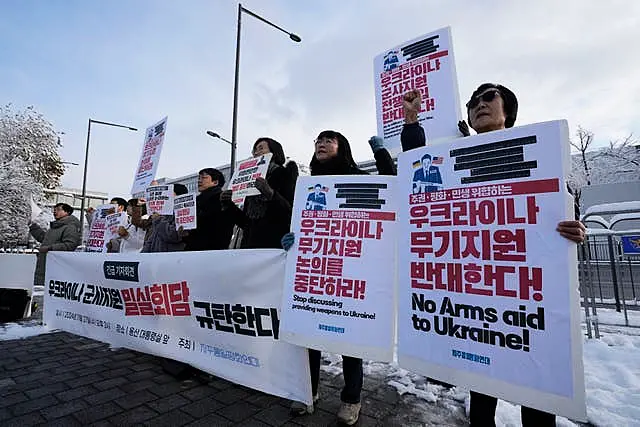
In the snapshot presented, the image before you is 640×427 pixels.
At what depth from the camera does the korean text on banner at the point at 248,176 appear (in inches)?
122

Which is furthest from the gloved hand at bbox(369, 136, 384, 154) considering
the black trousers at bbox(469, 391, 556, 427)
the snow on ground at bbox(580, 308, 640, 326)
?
the snow on ground at bbox(580, 308, 640, 326)

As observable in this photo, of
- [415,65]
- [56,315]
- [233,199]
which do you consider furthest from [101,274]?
[415,65]

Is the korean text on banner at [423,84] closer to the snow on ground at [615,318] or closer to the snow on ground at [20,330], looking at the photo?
the snow on ground at [615,318]

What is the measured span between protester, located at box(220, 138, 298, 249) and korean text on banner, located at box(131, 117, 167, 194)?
2236 mm

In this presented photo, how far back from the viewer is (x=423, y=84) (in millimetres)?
3207

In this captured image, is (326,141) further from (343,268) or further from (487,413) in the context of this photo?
(487,413)

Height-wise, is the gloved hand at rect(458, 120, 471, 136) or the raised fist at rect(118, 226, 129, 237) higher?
the gloved hand at rect(458, 120, 471, 136)

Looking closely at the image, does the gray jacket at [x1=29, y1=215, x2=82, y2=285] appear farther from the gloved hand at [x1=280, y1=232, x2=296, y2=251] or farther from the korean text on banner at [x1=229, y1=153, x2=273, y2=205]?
the gloved hand at [x1=280, y1=232, x2=296, y2=251]

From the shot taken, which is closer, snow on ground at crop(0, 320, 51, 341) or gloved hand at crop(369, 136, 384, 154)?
gloved hand at crop(369, 136, 384, 154)

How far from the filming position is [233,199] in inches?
130

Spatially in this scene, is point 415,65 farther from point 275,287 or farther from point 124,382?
point 124,382

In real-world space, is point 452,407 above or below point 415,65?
below

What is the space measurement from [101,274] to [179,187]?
→ 136 cm

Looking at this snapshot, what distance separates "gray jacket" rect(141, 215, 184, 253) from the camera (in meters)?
4.04
